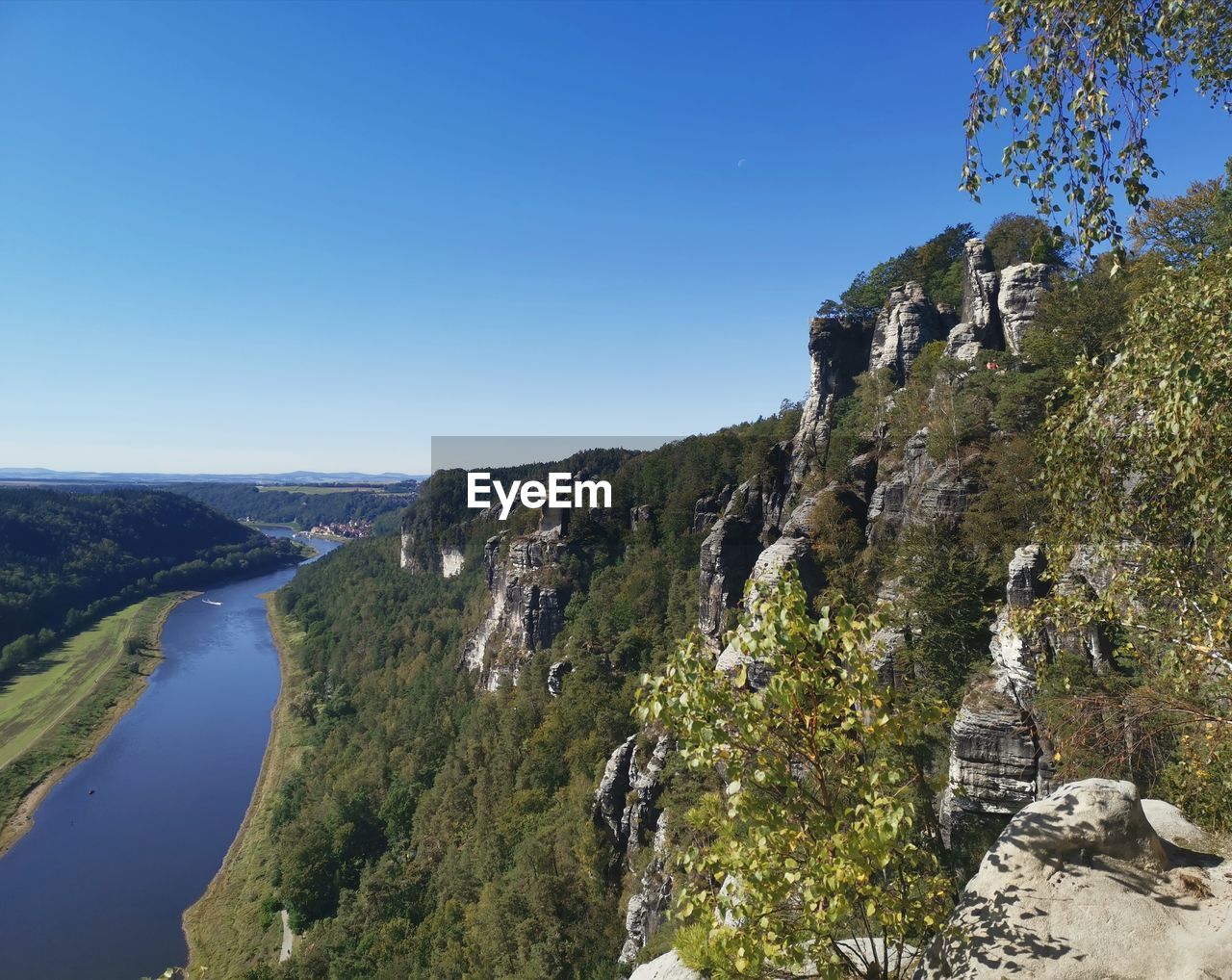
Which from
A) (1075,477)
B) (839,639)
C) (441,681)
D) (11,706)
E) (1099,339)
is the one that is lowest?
(11,706)

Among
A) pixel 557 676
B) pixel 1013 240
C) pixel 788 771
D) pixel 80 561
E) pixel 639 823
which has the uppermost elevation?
pixel 1013 240

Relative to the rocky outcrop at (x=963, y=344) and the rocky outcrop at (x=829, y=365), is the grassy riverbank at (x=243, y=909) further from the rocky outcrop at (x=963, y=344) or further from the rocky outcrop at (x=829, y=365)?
the rocky outcrop at (x=963, y=344)

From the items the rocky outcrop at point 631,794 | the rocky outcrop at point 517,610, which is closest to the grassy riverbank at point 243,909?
the rocky outcrop at point 517,610

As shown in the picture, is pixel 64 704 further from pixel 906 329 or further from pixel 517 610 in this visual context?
pixel 906 329

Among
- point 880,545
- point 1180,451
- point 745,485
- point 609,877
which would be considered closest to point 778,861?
point 1180,451

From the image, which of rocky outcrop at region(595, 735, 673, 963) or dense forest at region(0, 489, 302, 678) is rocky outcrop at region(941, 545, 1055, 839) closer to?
rocky outcrop at region(595, 735, 673, 963)

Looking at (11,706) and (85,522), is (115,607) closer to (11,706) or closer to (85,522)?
(85,522)

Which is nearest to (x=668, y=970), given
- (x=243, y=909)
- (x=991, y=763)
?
(x=991, y=763)
